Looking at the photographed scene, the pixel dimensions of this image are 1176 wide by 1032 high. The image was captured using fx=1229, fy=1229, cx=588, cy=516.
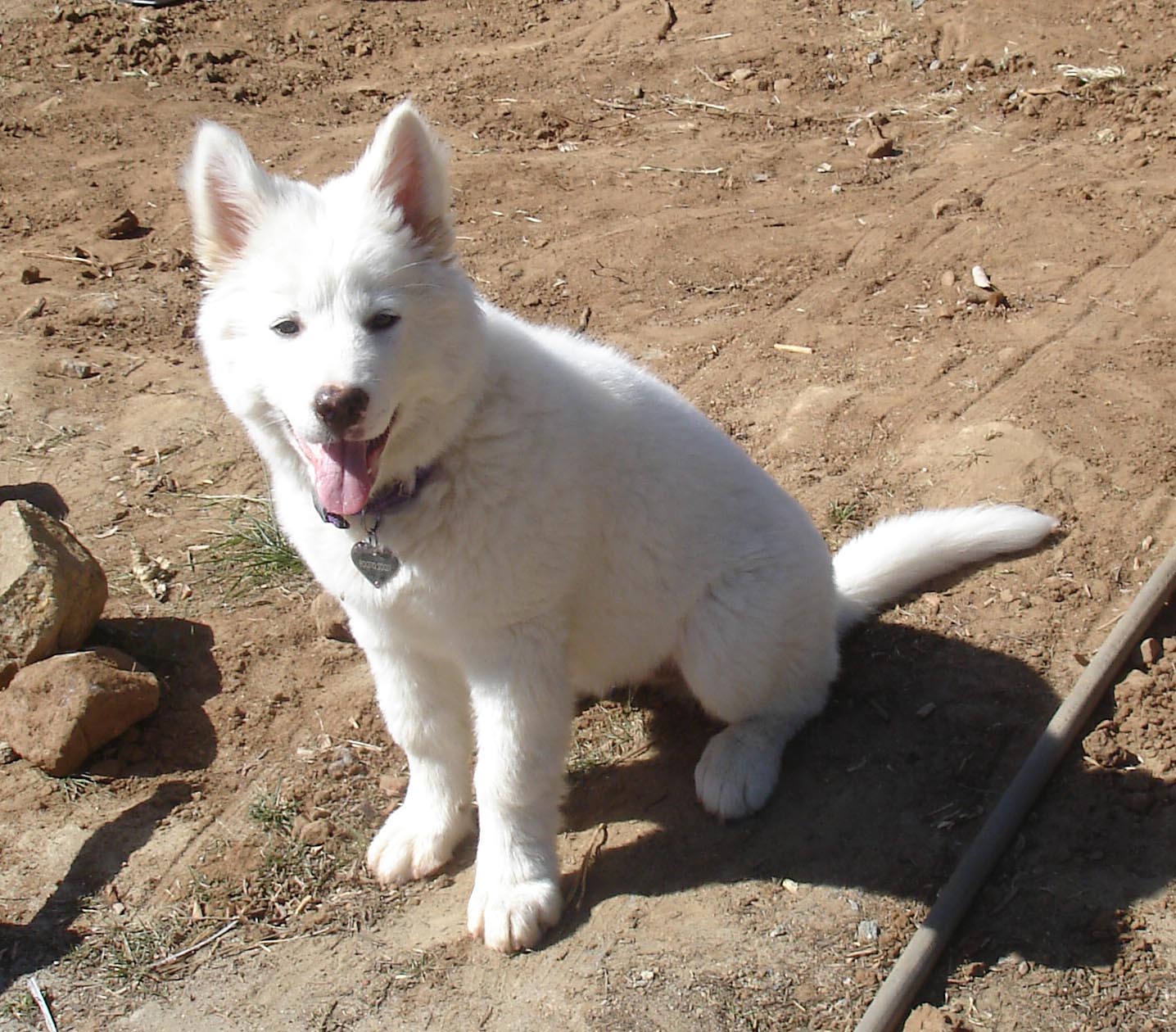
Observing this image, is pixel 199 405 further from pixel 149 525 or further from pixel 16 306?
pixel 16 306

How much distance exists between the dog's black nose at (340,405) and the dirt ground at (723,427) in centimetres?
154

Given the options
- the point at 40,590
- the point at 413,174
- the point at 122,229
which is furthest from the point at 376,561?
the point at 122,229

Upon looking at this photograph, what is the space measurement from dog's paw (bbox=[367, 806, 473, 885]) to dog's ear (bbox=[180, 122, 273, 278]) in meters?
1.70

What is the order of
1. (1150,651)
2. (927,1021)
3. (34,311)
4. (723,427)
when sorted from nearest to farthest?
(927,1021), (1150,651), (723,427), (34,311)

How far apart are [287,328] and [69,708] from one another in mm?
1792

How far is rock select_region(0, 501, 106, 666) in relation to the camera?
13.9 ft

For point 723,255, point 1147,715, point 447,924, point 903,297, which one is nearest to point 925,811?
point 1147,715

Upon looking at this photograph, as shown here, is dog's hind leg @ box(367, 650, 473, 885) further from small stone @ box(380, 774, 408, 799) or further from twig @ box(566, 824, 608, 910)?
twig @ box(566, 824, 608, 910)

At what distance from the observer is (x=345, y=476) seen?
9.45ft

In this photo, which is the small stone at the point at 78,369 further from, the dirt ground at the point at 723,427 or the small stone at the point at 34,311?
the small stone at the point at 34,311

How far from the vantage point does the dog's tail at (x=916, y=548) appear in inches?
167

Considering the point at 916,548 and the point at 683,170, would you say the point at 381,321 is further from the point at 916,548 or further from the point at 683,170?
the point at 683,170

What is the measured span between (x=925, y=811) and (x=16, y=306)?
5277 millimetres

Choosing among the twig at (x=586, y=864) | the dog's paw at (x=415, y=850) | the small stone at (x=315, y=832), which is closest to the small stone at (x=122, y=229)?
the small stone at (x=315, y=832)
